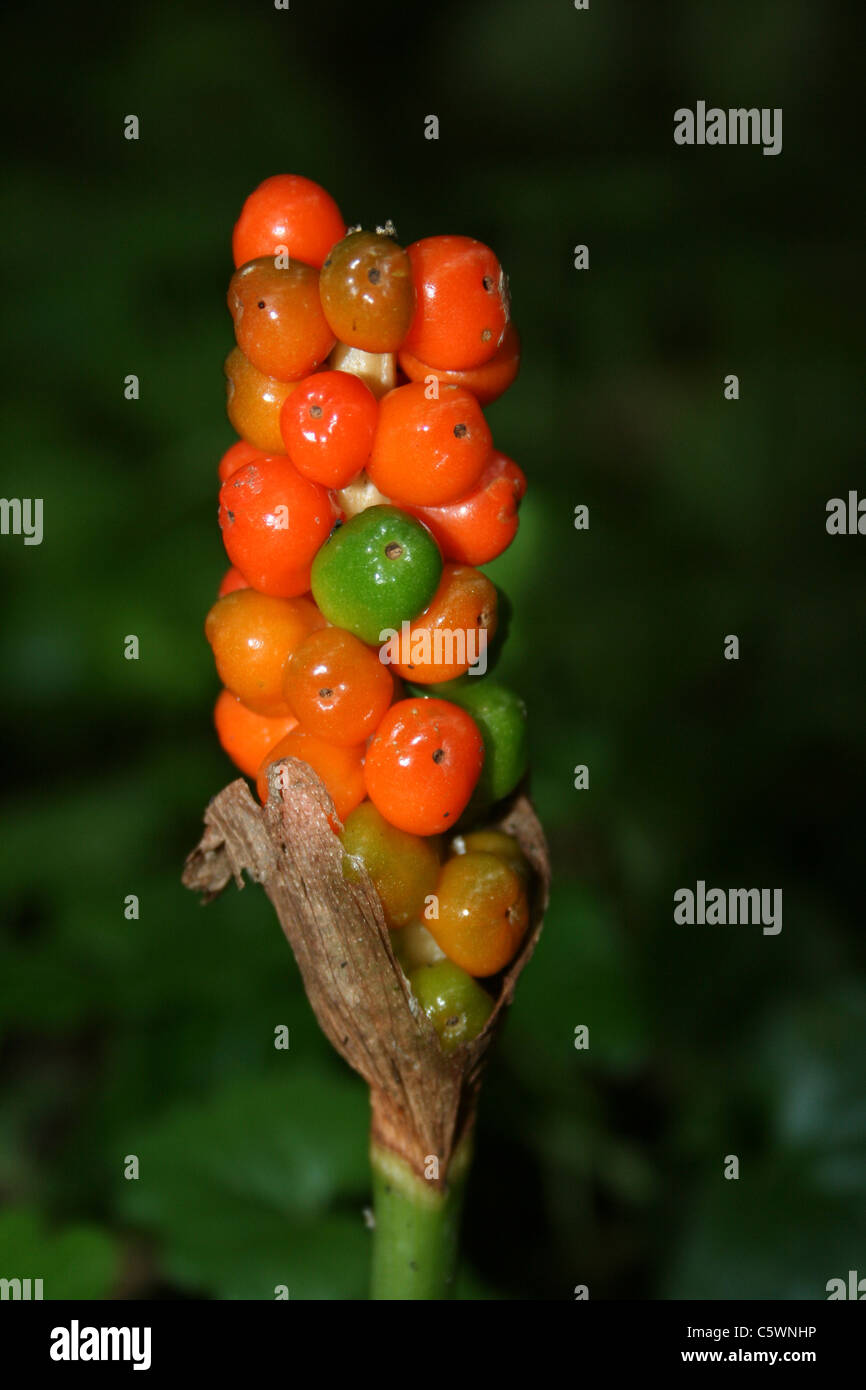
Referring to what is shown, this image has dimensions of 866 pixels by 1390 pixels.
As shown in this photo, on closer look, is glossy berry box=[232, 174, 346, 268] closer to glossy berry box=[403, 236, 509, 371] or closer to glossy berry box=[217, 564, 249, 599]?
glossy berry box=[403, 236, 509, 371]

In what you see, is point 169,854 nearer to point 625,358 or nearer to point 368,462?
point 368,462

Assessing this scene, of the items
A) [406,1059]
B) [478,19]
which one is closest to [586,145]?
[478,19]

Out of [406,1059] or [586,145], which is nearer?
[406,1059]

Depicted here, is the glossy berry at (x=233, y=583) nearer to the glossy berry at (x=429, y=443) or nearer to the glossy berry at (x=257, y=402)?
the glossy berry at (x=257, y=402)

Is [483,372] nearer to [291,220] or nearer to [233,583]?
[291,220]

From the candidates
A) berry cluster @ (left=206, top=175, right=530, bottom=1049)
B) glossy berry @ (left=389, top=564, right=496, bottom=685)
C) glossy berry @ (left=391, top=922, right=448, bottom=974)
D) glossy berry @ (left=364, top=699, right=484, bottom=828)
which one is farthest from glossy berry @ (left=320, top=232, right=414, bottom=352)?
glossy berry @ (left=391, top=922, right=448, bottom=974)

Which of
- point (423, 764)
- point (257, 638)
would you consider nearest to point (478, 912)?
point (423, 764)

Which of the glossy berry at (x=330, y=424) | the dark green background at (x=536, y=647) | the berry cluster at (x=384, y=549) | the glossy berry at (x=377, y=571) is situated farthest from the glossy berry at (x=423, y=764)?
the dark green background at (x=536, y=647)
